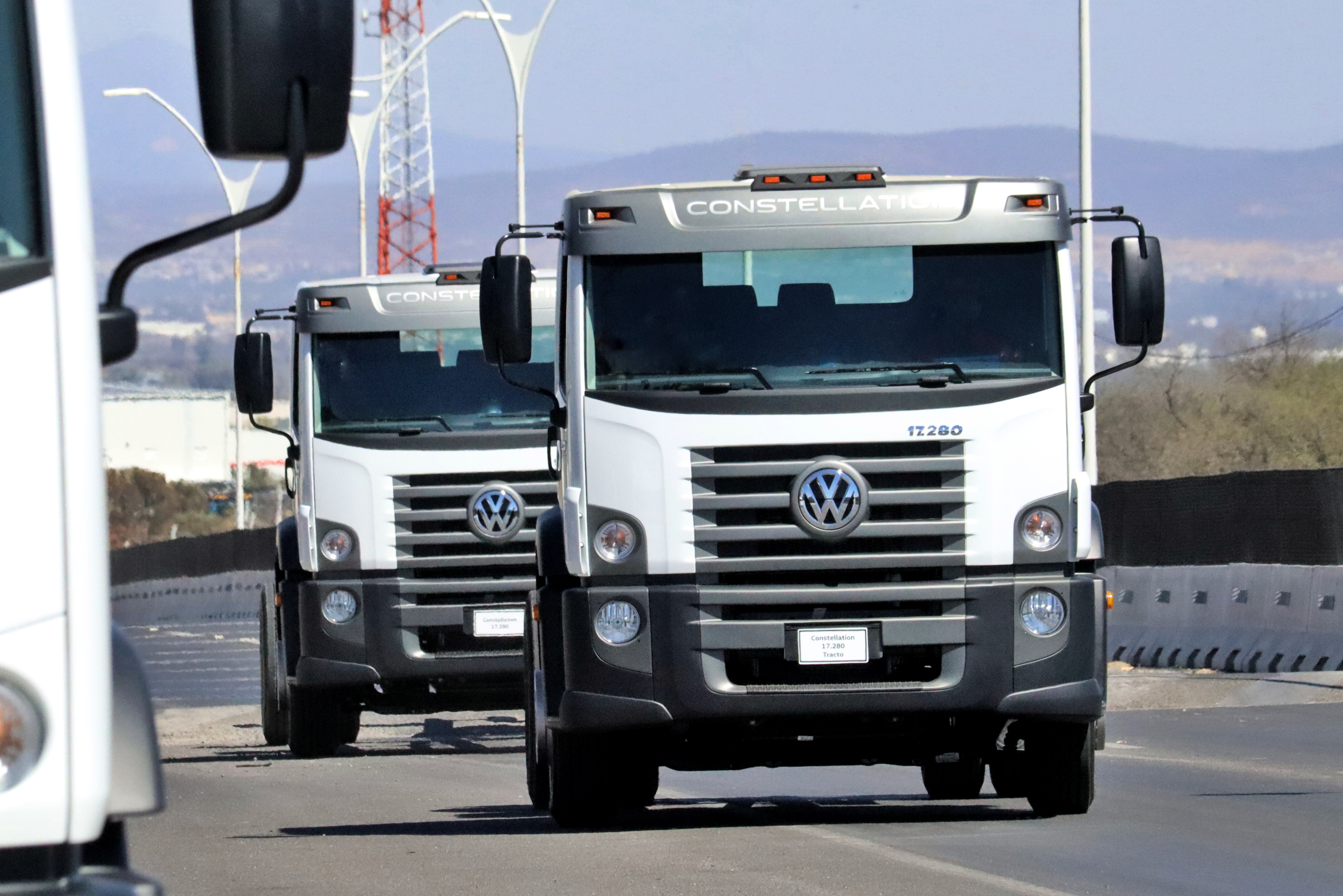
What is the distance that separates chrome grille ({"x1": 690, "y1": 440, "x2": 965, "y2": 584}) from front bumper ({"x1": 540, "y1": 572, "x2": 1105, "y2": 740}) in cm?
11

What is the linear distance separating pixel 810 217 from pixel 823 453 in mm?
1074

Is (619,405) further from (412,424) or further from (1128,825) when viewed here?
(412,424)

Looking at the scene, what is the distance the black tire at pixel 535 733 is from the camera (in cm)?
1238

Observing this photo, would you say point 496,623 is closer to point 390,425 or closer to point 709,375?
point 390,425

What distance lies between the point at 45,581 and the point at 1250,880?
6.10 m

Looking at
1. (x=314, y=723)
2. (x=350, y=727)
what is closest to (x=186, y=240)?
(x=314, y=723)

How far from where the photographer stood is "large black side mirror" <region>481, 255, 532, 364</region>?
37.7 feet

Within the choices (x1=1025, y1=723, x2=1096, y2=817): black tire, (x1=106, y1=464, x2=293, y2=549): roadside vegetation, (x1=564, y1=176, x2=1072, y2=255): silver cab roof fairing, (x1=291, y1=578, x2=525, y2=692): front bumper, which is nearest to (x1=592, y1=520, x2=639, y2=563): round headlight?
(x1=564, y1=176, x2=1072, y2=255): silver cab roof fairing

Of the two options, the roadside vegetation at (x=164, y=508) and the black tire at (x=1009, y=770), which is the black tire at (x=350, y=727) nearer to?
the black tire at (x=1009, y=770)

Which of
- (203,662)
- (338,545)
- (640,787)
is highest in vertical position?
(338,545)

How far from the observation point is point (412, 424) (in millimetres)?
16406

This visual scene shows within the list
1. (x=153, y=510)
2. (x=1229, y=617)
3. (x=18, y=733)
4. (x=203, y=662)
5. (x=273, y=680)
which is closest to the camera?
(x=18, y=733)

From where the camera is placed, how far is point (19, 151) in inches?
192

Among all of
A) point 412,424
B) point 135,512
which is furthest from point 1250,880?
point 135,512
